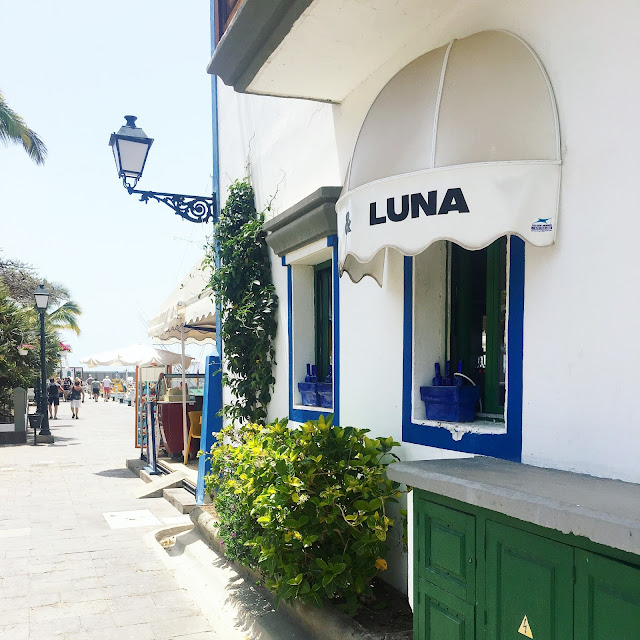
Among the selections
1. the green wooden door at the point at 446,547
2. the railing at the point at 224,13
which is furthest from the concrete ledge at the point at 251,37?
the green wooden door at the point at 446,547

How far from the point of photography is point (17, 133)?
68.2 ft

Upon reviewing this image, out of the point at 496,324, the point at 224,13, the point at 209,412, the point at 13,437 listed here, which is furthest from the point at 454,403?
the point at 13,437

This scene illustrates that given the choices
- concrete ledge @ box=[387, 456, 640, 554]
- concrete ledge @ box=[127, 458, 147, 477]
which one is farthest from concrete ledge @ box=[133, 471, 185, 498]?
concrete ledge @ box=[387, 456, 640, 554]

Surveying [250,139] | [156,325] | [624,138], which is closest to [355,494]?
[624,138]

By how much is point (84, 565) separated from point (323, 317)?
3.32 m

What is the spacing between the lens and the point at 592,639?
7.25 ft

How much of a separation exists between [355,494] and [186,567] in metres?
2.80

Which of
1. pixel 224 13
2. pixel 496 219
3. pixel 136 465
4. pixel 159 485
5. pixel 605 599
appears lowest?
pixel 136 465

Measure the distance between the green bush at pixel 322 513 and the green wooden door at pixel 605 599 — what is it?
1946 mm

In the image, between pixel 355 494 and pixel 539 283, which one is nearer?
pixel 539 283

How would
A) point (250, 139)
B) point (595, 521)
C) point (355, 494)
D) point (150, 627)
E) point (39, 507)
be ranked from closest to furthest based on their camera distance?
point (595, 521) → point (355, 494) → point (150, 627) → point (250, 139) → point (39, 507)

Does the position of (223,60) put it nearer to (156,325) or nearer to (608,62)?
(608,62)

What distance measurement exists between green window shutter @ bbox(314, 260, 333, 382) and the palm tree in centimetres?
1800

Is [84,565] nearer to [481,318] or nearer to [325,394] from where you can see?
[325,394]
